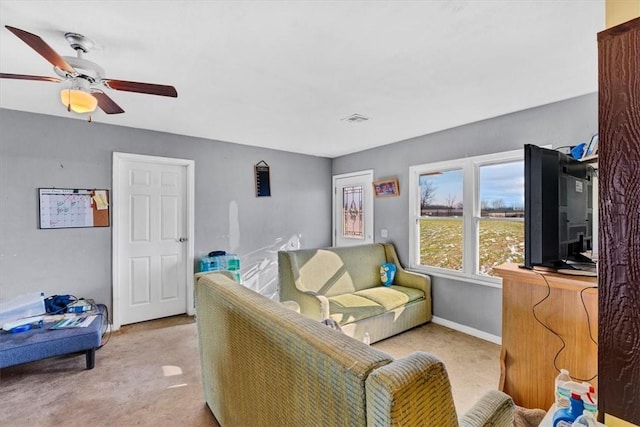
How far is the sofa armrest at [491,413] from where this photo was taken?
1083mm

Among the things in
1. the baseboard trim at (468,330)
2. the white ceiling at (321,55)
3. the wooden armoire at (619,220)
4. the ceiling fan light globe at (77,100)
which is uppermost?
the white ceiling at (321,55)

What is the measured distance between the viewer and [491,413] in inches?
44.1

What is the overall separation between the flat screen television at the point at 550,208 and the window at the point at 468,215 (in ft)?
5.51

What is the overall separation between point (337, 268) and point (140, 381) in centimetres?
214

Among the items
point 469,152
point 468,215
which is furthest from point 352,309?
point 469,152

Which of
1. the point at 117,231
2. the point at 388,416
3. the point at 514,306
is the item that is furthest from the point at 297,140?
the point at 388,416

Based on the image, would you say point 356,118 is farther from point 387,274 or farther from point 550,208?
point 550,208

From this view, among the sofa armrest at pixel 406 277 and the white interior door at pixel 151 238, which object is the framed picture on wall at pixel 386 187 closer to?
the sofa armrest at pixel 406 277

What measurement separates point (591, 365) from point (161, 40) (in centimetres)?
278

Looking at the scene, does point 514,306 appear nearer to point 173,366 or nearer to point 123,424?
point 123,424

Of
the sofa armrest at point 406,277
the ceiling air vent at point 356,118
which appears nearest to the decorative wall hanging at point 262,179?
the ceiling air vent at point 356,118

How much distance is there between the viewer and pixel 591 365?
4.57 feet

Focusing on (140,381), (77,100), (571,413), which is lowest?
(140,381)

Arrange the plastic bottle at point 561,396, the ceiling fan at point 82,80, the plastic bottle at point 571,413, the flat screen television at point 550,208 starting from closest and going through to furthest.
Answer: the plastic bottle at point 571,413 → the plastic bottle at point 561,396 → the flat screen television at point 550,208 → the ceiling fan at point 82,80
